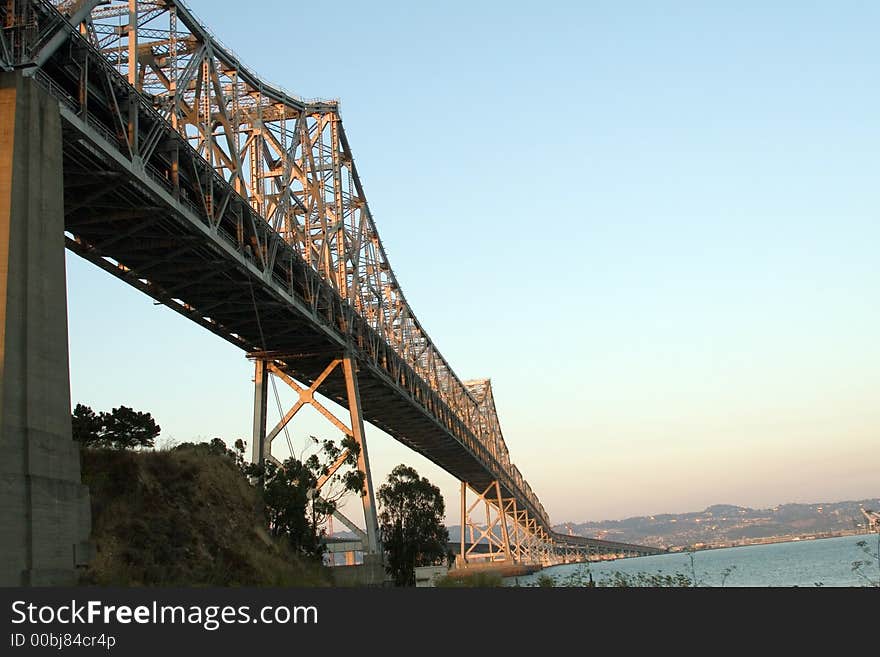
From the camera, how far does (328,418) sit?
46.8 m

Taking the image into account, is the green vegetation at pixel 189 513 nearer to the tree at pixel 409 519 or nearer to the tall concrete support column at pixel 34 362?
the tall concrete support column at pixel 34 362

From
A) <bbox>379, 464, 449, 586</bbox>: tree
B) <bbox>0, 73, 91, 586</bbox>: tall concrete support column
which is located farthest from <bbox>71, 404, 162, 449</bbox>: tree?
<bbox>379, 464, 449, 586</bbox>: tree

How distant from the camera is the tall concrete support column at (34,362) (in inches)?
A: 689

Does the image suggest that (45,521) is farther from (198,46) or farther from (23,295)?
(198,46)

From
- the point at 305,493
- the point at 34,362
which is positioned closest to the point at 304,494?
the point at 305,493

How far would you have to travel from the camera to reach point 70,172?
24031mm

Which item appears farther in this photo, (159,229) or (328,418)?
(328,418)

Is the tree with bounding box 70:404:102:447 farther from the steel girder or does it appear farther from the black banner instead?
the black banner

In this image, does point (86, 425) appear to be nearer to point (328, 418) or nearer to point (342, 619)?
point (328, 418)

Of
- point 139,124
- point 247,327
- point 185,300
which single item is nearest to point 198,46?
point 139,124

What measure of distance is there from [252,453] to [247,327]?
6.65 metres

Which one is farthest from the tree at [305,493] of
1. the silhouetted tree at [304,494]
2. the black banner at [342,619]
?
the black banner at [342,619]

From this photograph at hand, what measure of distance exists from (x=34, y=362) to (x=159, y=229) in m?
11.4

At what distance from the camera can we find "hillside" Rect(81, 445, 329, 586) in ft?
80.6
